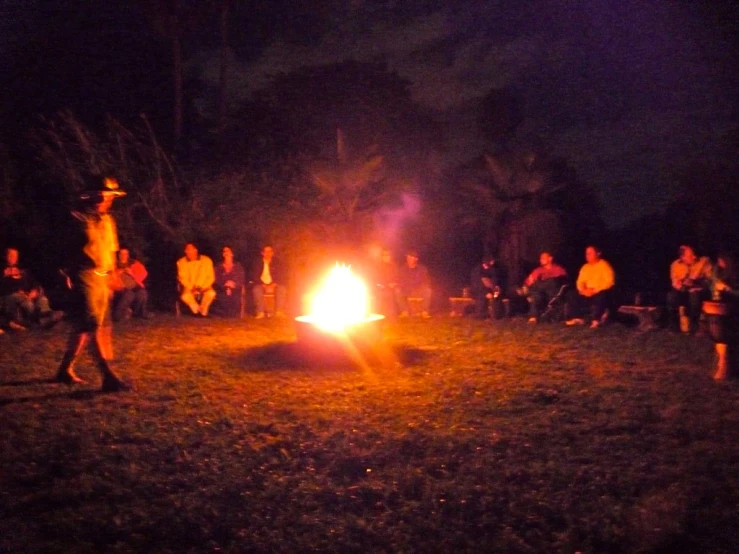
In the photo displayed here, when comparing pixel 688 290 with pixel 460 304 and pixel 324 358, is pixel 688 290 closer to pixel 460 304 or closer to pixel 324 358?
pixel 460 304

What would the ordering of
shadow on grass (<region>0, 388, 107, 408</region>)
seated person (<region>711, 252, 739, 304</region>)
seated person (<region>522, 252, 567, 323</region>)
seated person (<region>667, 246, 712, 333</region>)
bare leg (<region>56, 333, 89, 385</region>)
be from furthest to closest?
seated person (<region>522, 252, 567, 323</region>) < seated person (<region>667, 246, 712, 333</region>) < seated person (<region>711, 252, 739, 304</region>) < bare leg (<region>56, 333, 89, 385</region>) < shadow on grass (<region>0, 388, 107, 408</region>)

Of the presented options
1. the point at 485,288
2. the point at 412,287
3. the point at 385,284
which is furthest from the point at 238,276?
the point at 485,288

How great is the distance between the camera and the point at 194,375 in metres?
8.77

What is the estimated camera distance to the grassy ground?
4508mm

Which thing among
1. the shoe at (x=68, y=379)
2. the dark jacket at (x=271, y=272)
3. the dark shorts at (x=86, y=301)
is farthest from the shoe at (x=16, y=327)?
the dark shorts at (x=86, y=301)

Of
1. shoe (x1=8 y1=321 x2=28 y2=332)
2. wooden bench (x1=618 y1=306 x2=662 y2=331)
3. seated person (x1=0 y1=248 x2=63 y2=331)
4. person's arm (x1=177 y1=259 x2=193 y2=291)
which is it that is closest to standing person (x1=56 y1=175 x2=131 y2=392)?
shoe (x1=8 y1=321 x2=28 y2=332)

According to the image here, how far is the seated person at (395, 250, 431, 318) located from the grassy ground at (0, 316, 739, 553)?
507 cm

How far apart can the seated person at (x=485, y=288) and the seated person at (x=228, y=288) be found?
4250mm

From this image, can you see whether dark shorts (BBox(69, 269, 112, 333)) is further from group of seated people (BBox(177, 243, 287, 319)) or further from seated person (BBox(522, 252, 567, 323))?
seated person (BBox(522, 252, 567, 323))

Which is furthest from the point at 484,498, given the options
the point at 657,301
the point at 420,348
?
the point at 657,301

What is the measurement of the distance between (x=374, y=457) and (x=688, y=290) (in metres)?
8.30

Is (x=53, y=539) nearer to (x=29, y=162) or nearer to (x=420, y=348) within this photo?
(x=420, y=348)

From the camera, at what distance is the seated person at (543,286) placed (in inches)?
535

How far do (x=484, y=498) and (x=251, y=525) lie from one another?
1.43 meters
